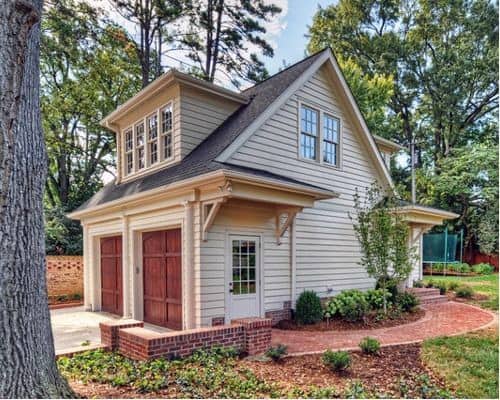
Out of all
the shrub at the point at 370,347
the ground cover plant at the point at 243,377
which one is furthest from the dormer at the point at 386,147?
the ground cover plant at the point at 243,377

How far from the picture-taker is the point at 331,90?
33.3ft

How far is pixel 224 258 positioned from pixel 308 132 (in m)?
4.13

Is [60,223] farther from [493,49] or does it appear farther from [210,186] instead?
[493,49]

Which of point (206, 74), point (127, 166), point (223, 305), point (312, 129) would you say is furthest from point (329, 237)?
point (206, 74)

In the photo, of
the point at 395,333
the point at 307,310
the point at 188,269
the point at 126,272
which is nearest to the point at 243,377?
the point at 188,269

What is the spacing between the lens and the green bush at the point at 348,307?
8.66 metres

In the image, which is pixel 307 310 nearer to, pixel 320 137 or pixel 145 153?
pixel 320 137

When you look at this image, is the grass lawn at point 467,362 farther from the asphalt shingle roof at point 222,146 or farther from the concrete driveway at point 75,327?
the concrete driveway at point 75,327

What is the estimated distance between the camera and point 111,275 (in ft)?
35.4

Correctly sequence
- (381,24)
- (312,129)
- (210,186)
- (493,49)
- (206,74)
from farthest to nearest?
(381,24) → (493,49) → (206,74) → (312,129) → (210,186)

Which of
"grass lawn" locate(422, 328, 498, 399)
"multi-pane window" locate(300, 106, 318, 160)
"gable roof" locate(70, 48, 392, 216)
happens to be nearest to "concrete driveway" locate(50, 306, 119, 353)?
"gable roof" locate(70, 48, 392, 216)

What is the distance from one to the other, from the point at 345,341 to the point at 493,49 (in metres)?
23.6

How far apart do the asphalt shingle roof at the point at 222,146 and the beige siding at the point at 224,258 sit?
0.94 metres

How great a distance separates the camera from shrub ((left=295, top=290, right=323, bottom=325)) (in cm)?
834
